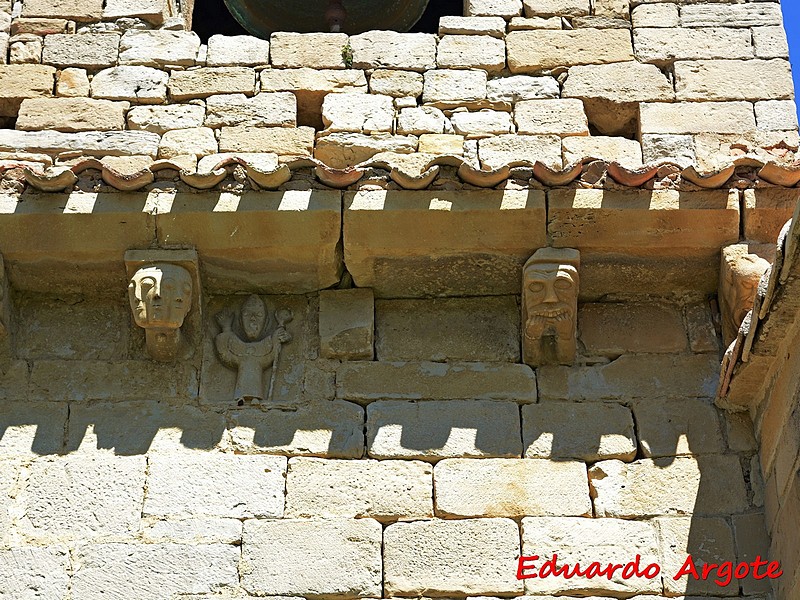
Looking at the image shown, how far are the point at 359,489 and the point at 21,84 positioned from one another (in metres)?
2.87

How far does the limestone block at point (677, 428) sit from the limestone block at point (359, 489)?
94 cm

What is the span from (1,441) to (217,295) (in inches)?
44.8

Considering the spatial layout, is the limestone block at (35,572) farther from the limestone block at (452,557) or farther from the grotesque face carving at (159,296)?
the limestone block at (452,557)

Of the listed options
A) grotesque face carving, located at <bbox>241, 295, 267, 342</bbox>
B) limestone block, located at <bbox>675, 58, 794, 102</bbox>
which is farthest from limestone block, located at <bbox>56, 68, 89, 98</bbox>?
limestone block, located at <bbox>675, 58, 794, 102</bbox>

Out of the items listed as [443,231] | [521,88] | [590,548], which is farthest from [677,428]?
[521,88]

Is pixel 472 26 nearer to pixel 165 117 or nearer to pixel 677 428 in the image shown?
pixel 165 117

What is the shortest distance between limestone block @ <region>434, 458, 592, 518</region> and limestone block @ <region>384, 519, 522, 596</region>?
7 centimetres

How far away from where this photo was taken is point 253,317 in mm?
5879

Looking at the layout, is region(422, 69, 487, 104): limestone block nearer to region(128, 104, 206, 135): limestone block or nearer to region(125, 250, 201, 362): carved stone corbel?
region(128, 104, 206, 135): limestone block

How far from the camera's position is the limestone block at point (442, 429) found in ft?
18.0

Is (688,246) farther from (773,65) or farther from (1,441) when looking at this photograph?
(1,441)

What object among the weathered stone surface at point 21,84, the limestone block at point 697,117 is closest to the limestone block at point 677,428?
the limestone block at point 697,117

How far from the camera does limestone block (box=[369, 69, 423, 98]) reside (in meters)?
6.64

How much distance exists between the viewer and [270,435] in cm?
554
